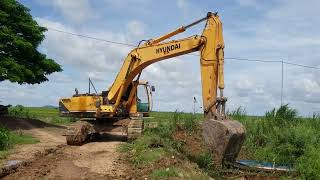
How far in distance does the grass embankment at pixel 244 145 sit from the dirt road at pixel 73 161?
693mm

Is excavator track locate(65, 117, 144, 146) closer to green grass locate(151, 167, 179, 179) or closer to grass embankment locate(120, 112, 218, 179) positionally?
grass embankment locate(120, 112, 218, 179)

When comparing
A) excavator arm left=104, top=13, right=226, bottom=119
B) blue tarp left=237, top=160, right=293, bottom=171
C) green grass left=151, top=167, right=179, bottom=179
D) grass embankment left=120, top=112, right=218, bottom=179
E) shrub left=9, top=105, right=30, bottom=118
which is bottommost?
blue tarp left=237, top=160, right=293, bottom=171

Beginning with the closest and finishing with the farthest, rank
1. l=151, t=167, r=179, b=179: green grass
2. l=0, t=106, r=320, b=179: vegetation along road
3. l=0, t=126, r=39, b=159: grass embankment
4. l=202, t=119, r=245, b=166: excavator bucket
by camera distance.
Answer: l=151, t=167, r=179, b=179: green grass, l=0, t=106, r=320, b=179: vegetation along road, l=202, t=119, r=245, b=166: excavator bucket, l=0, t=126, r=39, b=159: grass embankment

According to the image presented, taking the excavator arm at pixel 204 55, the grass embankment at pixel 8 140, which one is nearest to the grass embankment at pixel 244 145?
the excavator arm at pixel 204 55

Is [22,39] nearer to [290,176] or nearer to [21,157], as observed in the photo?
[21,157]

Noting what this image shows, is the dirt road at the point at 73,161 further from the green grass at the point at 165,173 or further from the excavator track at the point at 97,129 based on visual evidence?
the green grass at the point at 165,173

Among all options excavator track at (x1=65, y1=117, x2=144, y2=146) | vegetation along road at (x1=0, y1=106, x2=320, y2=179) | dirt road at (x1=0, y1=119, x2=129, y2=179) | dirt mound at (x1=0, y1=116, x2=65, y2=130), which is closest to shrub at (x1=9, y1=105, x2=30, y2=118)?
dirt mound at (x1=0, y1=116, x2=65, y2=130)

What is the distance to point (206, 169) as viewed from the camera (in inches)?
602

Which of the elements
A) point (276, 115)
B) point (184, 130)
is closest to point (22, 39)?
point (184, 130)

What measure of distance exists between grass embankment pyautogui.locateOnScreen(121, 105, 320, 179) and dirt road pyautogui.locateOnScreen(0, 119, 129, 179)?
69 centimetres

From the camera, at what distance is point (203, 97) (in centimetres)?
1688

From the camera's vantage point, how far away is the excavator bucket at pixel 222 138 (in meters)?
14.6

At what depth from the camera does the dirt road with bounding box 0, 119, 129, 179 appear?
1366 cm

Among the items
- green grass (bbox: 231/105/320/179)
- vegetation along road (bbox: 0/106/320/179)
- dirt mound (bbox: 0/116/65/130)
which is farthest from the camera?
dirt mound (bbox: 0/116/65/130)
